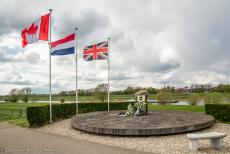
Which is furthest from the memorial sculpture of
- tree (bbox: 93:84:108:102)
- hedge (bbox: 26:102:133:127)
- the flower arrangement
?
tree (bbox: 93:84:108:102)

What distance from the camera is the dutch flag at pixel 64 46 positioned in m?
17.0

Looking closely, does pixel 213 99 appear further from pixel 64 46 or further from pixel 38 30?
pixel 38 30

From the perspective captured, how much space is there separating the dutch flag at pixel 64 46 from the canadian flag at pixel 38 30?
2.68 ft

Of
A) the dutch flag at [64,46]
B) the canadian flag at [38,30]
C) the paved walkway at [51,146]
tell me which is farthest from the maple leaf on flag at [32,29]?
the paved walkway at [51,146]

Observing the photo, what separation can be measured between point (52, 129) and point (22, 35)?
6.87 m

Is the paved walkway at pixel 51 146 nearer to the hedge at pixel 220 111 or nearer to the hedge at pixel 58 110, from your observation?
the hedge at pixel 58 110

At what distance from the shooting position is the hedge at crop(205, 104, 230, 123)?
16734 millimetres

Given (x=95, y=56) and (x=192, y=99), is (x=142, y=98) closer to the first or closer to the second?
(x=95, y=56)

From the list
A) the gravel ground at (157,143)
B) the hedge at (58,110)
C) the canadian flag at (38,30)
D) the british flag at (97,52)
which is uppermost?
the canadian flag at (38,30)

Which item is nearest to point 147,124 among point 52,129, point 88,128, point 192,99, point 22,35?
point 88,128

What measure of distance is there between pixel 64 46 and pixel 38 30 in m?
1.90

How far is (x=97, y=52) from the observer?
1903cm

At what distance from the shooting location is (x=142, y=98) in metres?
15.8

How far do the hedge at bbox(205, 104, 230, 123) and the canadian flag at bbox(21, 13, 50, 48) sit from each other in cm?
1202
